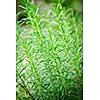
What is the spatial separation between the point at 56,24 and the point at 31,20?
0.14m

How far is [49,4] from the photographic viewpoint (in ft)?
6.53

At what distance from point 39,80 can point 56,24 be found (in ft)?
1.05

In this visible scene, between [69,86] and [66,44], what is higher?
[66,44]

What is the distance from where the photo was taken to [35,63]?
1988 mm

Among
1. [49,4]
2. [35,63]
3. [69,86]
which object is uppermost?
[49,4]
